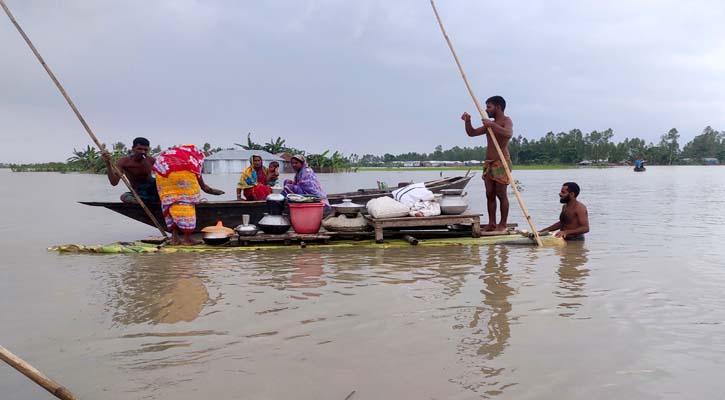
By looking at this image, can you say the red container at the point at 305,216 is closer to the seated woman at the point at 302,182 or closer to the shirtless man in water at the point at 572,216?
the seated woman at the point at 302,182

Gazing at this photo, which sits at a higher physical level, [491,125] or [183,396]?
[491,125]

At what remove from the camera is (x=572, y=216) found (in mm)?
7086

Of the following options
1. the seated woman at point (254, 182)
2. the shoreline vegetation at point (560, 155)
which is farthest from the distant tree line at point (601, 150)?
the seated woman at point (254, 182)

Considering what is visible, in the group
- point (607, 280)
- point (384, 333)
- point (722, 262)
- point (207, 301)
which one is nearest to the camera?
point (384, 333)

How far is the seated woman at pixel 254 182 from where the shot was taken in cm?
781

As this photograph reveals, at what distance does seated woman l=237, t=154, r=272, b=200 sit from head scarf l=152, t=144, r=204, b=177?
143cm

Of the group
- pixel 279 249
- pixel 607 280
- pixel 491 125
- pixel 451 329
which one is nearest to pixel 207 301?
pixel 451 329

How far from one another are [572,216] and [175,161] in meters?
5.44

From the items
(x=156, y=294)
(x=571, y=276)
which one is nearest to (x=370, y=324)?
(x=156, y=294)

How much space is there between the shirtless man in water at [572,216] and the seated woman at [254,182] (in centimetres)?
433

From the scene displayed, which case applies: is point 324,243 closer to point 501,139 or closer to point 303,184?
point 303,184

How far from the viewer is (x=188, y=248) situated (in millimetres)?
6328

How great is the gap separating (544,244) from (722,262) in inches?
76.9

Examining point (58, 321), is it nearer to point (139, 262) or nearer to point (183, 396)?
point (183, 396)
